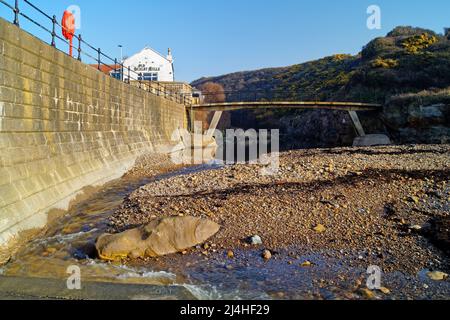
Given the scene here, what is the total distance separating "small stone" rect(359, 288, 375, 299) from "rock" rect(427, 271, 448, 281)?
1234 millimetres

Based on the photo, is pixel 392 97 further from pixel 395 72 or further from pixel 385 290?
pixel 385 290

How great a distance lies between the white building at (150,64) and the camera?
4706 cm

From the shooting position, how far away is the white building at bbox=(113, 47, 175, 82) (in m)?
47.1

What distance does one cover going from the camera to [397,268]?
5.69 m

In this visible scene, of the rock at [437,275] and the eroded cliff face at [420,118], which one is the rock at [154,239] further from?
the eroded cliff face at [420,118]

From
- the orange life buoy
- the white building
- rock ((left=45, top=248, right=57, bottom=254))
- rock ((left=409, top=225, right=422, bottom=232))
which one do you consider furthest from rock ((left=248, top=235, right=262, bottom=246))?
the white building

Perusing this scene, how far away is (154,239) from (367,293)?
12.1 feet

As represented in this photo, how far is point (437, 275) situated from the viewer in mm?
5395

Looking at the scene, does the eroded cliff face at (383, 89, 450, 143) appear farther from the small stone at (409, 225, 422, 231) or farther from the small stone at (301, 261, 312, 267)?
the small stone at (301, 261, 312, 267)
